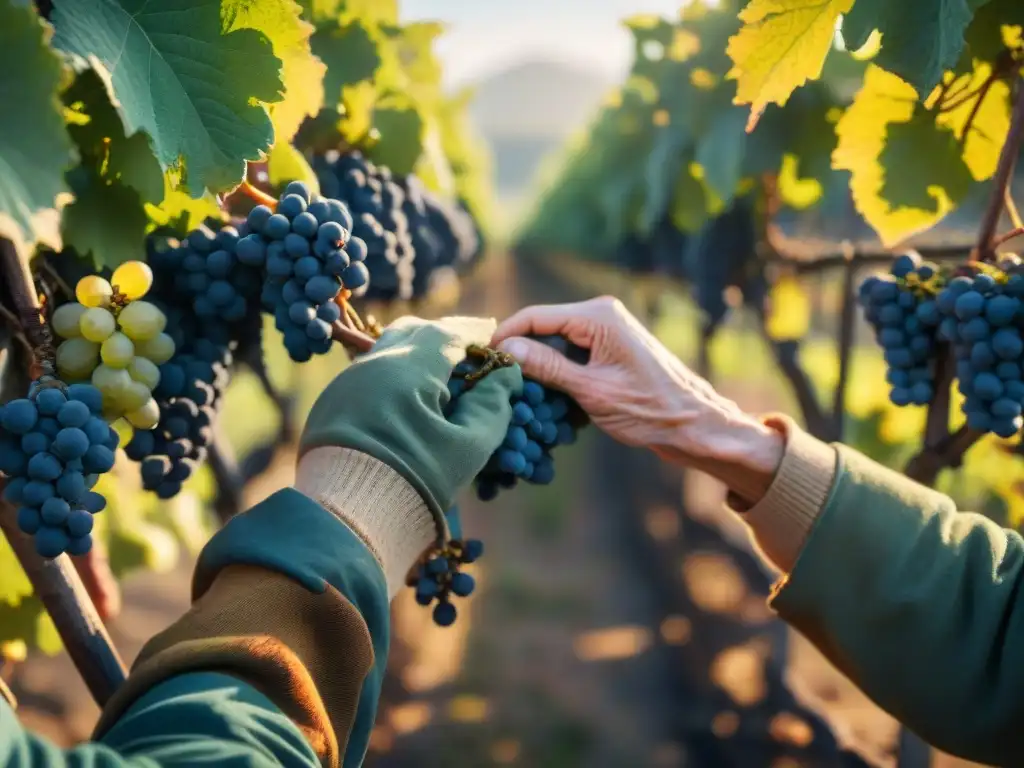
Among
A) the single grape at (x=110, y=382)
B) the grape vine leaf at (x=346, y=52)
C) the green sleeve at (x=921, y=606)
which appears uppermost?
the grape vine leaf at (x=346, y=52)

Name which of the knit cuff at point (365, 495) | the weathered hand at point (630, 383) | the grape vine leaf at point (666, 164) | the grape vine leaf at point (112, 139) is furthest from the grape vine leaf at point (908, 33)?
the grape vine leaf at point (666, 164)

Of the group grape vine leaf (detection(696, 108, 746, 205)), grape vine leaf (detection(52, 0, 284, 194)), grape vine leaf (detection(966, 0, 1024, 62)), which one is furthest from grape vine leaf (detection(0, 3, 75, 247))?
grape vine leaf (detection(696, 108, 746, 205))

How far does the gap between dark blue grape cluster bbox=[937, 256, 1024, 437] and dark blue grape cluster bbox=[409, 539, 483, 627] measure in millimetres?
988

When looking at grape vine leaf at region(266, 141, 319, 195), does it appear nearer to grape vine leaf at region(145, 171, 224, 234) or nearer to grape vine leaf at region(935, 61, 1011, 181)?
grape vine leaf at region(145, 171, 224, 234)

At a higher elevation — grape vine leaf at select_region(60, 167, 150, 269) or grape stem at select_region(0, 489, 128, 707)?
grape vine leaf at select_region(60, 167, 150, 269)

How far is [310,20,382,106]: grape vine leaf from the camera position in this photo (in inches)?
75.7

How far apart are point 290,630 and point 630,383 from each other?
0.73m

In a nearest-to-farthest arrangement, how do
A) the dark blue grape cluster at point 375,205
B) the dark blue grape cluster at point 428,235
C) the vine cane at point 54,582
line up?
1. the vine cane at point 54,582
2. the dark blue grape cluster at point 375,205
3. the dark blue grape cluster at point 428,235

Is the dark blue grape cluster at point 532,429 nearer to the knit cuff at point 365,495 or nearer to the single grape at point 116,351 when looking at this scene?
the knit cuff at point 365,495

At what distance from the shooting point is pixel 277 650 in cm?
103

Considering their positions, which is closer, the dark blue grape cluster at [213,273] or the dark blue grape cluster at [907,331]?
the dark blue grape cluster at [213,273]

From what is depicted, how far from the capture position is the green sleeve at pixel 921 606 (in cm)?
138

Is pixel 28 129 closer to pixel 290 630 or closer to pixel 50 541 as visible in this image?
pixel 50 541

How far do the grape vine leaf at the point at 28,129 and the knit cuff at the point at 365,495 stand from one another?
48cm
